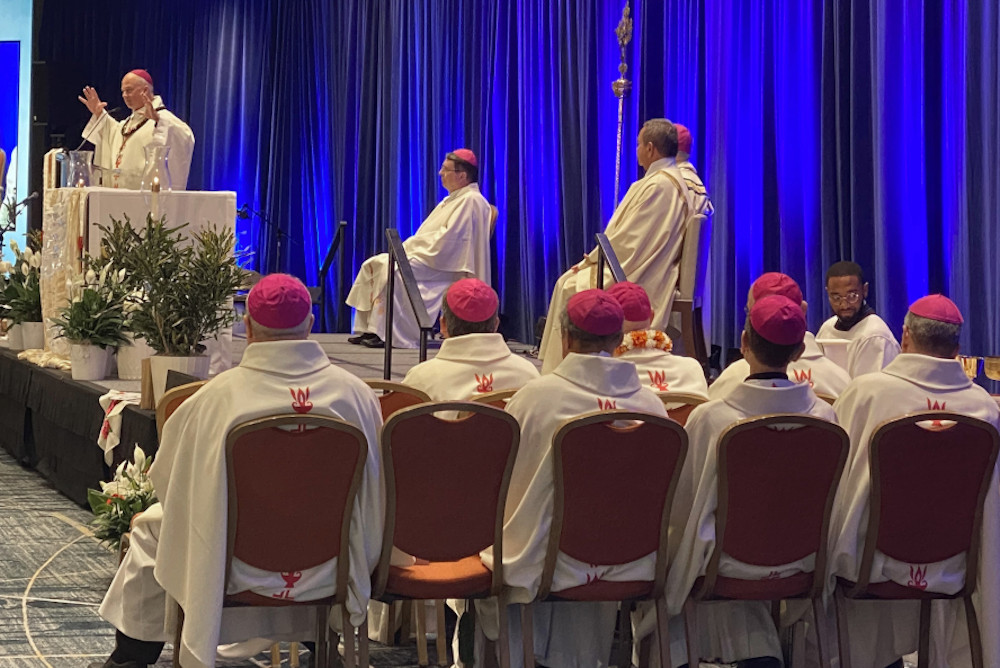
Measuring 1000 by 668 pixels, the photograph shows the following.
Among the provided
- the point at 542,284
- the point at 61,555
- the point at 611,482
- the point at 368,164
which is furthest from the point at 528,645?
the point at 368,164

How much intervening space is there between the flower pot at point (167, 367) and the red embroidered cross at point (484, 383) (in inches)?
68.9

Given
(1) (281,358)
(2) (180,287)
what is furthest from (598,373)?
(2) (180,287)

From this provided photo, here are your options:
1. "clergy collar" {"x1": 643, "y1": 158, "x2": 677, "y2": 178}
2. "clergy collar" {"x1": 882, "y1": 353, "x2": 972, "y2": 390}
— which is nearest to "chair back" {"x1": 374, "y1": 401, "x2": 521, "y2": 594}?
"clergy collar" {"x1": 882, "y1": 353, "x2": 972, "y2": 390}

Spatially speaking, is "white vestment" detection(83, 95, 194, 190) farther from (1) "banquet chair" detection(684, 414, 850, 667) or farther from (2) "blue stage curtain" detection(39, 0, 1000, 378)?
(1) "banquet chair" detection(684, 414, 850, 667)

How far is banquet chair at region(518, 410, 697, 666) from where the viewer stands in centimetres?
350

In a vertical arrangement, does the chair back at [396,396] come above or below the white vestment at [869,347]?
below

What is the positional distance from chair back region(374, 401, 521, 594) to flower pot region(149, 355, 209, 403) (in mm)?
2453

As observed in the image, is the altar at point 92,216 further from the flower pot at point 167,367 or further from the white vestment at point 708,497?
the white vestment at point 708,497

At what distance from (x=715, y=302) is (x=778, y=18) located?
1854mm

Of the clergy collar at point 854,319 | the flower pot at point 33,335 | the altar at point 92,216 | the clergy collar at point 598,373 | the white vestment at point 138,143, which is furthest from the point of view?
the flower pot at point 33,335

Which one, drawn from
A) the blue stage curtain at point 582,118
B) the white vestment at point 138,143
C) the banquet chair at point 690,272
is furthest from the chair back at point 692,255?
the white vestment at point 138,143

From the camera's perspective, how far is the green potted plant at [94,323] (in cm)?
693

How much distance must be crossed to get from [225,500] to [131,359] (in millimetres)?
3830

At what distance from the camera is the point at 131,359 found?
7008mm
